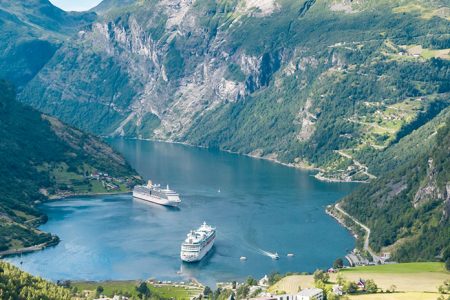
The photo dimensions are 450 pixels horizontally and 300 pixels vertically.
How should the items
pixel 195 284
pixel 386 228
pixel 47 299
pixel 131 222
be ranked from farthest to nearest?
pixel 131 222 → pixel 386 228 → pixel 195 284 → pixel 47 299

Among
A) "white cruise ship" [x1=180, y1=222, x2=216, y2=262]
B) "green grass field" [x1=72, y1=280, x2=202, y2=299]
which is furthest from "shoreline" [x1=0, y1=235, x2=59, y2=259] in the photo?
"white cruise ship" [x1=180, y1=222, x2=216, y2=262]

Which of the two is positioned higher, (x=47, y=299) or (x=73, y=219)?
(x=47, y=299)

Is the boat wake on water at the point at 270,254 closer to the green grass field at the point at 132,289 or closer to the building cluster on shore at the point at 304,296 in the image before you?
the green grass field at the point at 132,289

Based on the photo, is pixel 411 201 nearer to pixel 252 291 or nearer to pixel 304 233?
pixel 304 233

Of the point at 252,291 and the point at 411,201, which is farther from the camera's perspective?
the point at 411,201

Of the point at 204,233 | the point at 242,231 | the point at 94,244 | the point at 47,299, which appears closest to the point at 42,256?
the point at 94,244

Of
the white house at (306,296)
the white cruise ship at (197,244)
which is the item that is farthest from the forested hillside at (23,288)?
the white cruise ship at (197,244)

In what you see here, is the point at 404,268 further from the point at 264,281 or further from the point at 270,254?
the point at 270,254

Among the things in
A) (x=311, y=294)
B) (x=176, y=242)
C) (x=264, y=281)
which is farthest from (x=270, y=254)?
(x=311, y=294)
